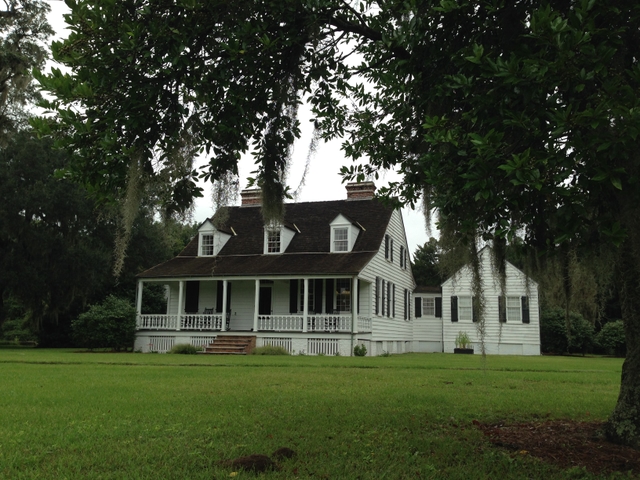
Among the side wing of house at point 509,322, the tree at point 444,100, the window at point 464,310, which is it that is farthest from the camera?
A: the window at point 464,310

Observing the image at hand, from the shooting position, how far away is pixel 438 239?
521 centimetres

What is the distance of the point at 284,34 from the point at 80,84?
1.75 meters

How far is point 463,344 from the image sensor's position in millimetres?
27234

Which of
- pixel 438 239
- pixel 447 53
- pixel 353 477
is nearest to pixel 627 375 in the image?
pixel 438 239

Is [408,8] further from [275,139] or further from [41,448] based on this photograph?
[41,448]

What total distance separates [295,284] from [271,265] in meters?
1.35

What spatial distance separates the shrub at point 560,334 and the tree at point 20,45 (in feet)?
78.7

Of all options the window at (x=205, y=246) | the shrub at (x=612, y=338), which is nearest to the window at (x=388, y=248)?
the window at (x=205, y=246)

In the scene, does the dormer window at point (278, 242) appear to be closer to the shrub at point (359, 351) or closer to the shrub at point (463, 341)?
the shrub at point (359, 351)

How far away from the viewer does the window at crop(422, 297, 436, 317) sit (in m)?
29.5

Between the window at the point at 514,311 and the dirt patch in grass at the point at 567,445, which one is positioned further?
the window at the point at 514,311

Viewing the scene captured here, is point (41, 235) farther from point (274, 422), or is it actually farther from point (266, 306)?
point (274, 422)

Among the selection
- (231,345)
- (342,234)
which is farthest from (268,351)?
(342,234)

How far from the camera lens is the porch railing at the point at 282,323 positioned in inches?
832
